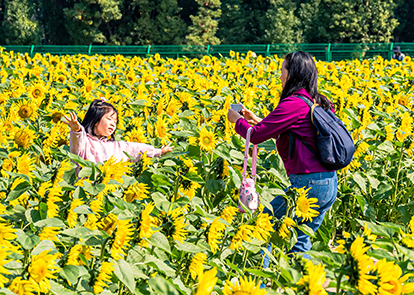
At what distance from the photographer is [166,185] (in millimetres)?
2527

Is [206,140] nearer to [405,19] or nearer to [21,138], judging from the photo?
[21,138]

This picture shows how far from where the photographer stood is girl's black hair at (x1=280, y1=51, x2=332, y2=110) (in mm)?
2734

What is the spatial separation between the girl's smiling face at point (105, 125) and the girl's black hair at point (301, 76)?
1.05 meters

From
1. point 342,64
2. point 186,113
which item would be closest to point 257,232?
point 186,113

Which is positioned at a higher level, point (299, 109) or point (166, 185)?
point (299, 109)

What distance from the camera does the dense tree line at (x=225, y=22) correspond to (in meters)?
24.3

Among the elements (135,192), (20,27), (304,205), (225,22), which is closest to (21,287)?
(135,192)

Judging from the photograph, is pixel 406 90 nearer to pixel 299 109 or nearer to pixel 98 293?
pixel 299 109

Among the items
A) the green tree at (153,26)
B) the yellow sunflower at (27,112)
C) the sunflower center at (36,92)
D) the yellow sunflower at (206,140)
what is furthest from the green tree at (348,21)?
the yellow sunflower at (206,140)

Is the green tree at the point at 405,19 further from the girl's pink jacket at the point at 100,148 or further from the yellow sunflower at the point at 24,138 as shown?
the yellow sunflower at the point at 24,138

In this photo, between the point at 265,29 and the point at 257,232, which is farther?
the point at 265,29

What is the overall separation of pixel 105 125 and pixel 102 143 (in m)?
0.11

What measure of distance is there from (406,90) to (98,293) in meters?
5.81

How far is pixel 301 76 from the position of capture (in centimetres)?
274
